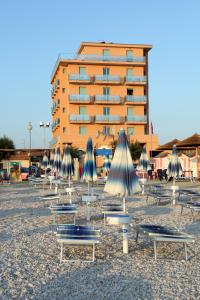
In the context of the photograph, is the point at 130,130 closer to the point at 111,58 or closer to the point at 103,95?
the point at 103,95

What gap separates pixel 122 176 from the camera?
8.33 m

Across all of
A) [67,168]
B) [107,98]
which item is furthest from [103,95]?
[67,168]

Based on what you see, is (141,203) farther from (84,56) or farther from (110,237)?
(84,56)

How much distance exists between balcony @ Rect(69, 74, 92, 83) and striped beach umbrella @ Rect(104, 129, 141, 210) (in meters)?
41.9

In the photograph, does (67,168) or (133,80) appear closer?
(67,168)

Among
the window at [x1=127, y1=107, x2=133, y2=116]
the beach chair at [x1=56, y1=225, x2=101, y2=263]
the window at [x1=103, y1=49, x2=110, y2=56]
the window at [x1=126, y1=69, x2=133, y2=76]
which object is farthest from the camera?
the window at [x1=103, y1=49, x2=110, y2=56]

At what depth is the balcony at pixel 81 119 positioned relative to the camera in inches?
1944

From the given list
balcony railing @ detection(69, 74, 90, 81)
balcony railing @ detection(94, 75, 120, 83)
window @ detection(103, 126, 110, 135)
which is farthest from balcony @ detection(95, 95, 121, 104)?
window @ detection(103, 126, 110, 135)

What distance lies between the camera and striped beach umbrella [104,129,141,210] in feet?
27.3

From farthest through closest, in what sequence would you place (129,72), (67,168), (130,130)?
(129,72), (130,130), (67,168)

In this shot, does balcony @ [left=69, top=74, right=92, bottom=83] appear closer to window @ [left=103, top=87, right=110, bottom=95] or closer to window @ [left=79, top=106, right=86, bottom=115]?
window @ [left=103, top=87, right=110, bottom=95]

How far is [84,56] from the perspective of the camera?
51062 mm

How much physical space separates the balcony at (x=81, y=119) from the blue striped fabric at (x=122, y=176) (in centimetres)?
4107

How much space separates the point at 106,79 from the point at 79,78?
311cm
